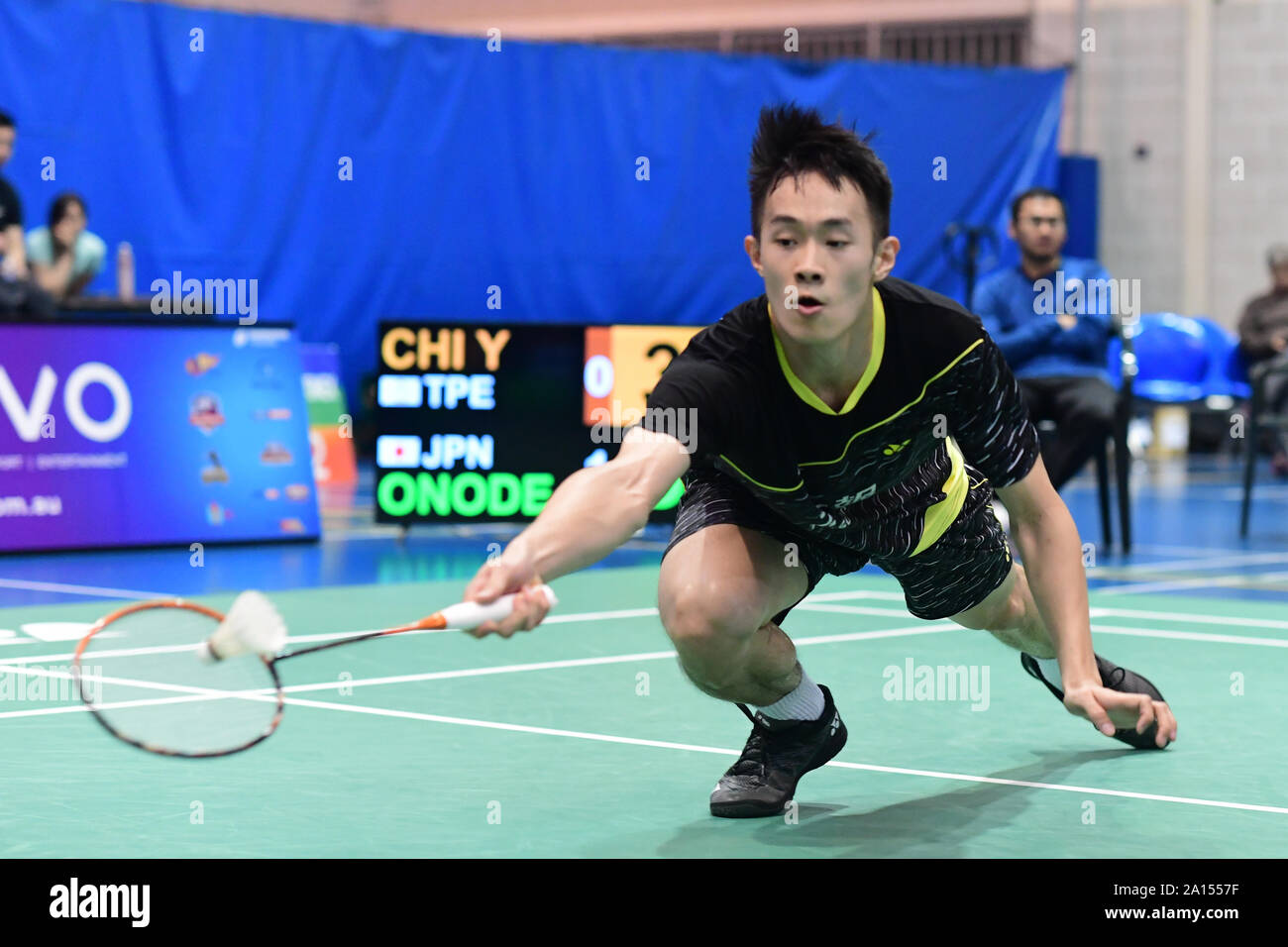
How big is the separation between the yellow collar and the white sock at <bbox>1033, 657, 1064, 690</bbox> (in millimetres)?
1417

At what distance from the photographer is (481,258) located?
16.9m

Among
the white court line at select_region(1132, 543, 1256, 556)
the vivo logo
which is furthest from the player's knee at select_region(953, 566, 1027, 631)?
the vivo logo

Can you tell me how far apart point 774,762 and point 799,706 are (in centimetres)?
14

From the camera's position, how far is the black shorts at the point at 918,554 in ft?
13.7

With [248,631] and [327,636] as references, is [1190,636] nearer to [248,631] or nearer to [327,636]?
[327,636]

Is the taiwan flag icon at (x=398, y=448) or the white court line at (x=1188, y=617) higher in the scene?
the taiwan flag icon at (x=398, y=448)

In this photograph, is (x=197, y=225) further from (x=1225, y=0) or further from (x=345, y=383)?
(x=1225, y=0)

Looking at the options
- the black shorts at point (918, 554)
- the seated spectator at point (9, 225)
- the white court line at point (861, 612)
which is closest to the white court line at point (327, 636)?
the white court line at point (861, 612)

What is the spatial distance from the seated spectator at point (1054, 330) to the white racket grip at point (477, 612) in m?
6.88

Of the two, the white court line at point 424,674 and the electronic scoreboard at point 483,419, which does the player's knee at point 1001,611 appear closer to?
the white court line at point 424,674

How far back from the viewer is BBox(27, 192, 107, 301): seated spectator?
41.0 ft

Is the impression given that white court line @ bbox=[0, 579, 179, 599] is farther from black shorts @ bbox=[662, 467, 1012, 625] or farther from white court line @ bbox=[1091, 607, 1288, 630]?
black shorts @ bbox=[662, 467, 1012, 625]

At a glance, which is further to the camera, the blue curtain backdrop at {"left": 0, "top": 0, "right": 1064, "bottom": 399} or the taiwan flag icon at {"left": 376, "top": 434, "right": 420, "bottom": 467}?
the blue curtain backdrop at {"left": 0, "top": 0, "right": 1064, "bottom": 399}
